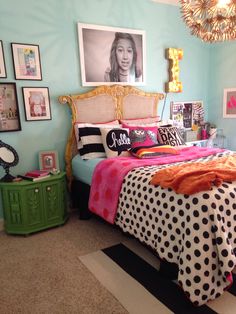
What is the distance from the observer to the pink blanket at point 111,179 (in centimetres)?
226

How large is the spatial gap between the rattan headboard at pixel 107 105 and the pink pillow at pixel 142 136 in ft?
1.25

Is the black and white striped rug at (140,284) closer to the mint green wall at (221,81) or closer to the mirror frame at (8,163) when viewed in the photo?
the mirror frame at (8,163)

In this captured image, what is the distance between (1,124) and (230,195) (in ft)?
7.66

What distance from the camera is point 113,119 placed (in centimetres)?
336

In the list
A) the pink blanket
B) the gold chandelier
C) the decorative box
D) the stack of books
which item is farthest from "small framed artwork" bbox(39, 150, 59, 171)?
the decorative box

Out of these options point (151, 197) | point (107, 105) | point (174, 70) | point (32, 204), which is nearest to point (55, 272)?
point (32, 204)

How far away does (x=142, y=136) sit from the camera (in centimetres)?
297

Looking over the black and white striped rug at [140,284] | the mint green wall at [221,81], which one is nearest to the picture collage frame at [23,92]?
the black and white striped rug at [140,284]

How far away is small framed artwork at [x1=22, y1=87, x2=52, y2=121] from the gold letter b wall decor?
1866mm

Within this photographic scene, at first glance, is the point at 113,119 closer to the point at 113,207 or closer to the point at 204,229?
the point at 113,207

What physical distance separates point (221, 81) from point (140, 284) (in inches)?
141

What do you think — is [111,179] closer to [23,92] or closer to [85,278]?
[85,278]

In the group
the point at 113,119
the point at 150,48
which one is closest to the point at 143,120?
the point at 113,119

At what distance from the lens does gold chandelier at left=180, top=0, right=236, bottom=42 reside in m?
1.95
